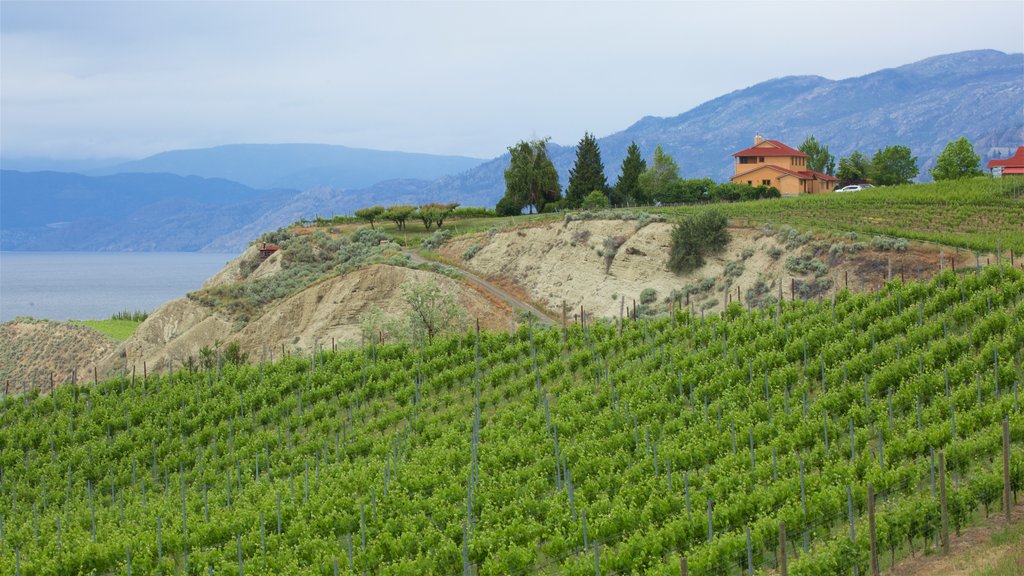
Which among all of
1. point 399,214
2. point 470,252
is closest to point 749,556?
point 470,252

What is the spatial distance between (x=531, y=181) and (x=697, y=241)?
88.0ft

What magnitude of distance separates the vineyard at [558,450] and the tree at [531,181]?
156ft

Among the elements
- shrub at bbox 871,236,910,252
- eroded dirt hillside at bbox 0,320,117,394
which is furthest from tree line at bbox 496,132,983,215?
eroded dirt hillside at bbox 0,320,117,394

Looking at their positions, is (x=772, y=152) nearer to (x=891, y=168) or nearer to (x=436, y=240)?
(x=891, y=168)

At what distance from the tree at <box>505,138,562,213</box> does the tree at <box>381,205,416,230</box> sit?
8.68 m

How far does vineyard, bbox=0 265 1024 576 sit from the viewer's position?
70.2 ft

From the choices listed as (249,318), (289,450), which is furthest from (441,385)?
(249,318)

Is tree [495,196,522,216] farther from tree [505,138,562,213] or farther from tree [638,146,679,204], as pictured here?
tree [638,146,679,204]

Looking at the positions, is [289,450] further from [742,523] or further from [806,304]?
[806,304]

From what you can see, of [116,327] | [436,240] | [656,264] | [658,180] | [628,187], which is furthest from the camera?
[658,180]

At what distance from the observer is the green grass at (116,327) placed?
76519 mm

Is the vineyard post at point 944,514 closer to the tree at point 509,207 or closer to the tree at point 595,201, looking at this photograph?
the tree at point 595,201

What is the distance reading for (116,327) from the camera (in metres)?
80.4

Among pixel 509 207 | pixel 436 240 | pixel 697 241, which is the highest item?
pixel 509 207
